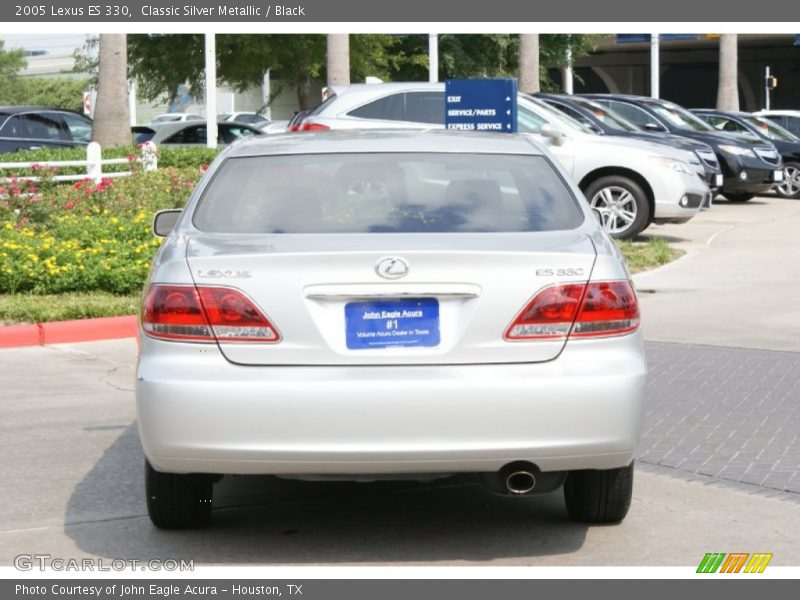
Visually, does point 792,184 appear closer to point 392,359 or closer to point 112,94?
point 112,94

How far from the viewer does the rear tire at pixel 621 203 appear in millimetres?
17312

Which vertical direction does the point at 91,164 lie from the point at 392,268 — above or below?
below

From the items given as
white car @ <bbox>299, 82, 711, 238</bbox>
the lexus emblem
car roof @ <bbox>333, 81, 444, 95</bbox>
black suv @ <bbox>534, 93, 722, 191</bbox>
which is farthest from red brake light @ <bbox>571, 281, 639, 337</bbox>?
black suv @ <bbox>534, 93, 722, 191</bbox>

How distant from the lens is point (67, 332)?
11109 mm

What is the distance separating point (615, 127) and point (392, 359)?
16315 mm

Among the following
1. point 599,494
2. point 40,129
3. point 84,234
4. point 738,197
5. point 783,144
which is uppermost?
point 40,129

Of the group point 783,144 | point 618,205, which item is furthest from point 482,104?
point 783,144

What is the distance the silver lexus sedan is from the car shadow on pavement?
0.38m

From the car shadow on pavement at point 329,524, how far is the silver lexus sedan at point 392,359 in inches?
15.0

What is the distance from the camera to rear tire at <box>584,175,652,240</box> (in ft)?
56.8

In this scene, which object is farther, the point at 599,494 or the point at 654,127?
the point at 654,127

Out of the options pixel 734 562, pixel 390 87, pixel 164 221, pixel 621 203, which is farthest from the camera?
pixel 390 87

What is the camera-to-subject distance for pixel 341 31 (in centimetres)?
2492

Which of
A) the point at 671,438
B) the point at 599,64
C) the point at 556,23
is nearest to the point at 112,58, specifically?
the point at 671,438
